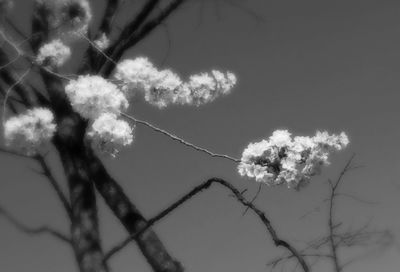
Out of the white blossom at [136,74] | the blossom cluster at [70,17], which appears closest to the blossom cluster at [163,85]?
the white blossom at [136,74]

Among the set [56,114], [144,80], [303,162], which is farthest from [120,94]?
[303,162]

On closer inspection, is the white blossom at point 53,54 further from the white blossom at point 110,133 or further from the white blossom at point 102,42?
the white blossom at point 110,133

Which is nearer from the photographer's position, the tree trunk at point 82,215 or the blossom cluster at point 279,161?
the blossom cluster at point 279,161

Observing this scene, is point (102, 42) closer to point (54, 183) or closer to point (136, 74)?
point (136, 74)

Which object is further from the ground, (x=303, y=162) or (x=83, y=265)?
(x=83, y=265)

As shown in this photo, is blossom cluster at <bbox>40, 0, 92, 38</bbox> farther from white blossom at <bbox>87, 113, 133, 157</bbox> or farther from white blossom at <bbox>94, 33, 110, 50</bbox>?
white blossom at <bbox>87, 113, 133, 157</bbox>

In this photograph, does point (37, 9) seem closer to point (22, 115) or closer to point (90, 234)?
point (22, 115)

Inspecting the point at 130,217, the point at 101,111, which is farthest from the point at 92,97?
the point at 130,217

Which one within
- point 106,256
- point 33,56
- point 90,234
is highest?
point 33,56
